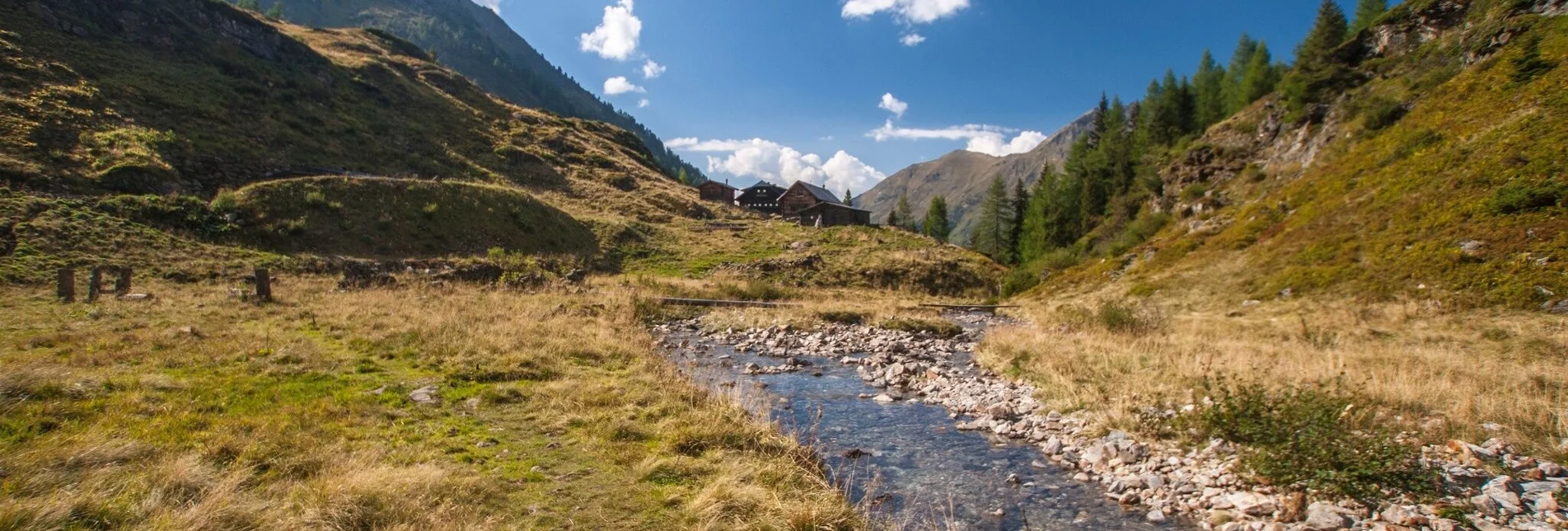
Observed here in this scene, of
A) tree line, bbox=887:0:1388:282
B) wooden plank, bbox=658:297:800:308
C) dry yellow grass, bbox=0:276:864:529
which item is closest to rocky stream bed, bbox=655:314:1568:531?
dry yellow grass, bbox=0:276:864:529

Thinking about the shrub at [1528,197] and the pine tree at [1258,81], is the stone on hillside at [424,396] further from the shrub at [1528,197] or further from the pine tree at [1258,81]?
the pine tree at [1258,81]

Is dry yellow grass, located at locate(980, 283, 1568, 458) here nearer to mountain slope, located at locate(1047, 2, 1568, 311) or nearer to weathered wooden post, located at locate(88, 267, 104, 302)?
→ mountain slope, located at locate(1047, 2, 1568, 311)

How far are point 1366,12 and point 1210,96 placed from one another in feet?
61.0

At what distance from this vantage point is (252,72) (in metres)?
68.4

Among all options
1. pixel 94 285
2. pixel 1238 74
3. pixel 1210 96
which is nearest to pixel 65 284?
pixel 94 285

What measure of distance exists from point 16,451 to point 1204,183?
61.6 metres

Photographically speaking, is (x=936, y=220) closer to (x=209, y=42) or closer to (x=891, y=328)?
(x=891, y=328)

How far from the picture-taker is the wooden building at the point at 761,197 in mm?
96688

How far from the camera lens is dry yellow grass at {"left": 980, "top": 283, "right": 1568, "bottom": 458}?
411 inches

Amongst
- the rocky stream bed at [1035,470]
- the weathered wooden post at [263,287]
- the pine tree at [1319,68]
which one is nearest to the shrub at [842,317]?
the rocky stream bed at [1035,470]

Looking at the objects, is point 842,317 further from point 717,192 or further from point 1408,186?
point 717,192

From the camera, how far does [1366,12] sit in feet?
232

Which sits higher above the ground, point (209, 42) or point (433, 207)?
point (209, 42)

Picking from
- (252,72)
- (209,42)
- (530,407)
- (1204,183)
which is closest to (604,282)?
(530,407)
